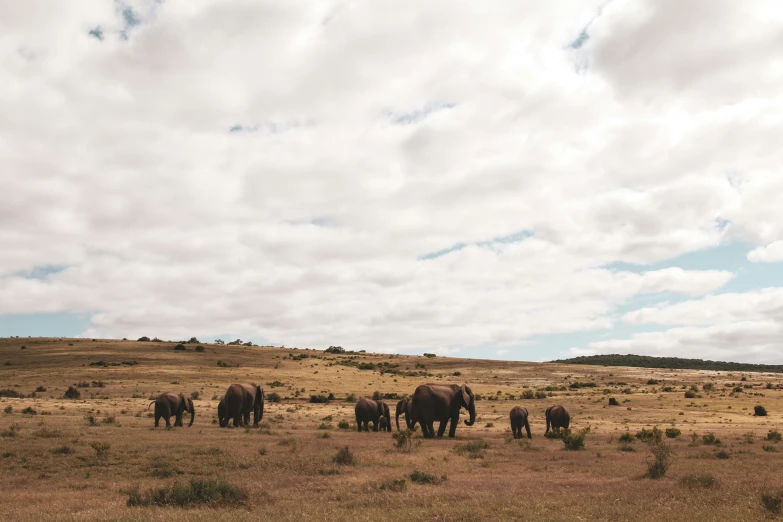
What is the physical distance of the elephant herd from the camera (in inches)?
1246

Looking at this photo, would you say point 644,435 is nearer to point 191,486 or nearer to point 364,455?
point 364,455

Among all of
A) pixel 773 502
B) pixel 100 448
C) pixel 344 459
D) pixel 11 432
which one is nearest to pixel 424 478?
pixel 344 459

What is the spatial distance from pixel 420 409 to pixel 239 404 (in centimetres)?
1011

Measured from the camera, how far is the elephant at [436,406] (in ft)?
106

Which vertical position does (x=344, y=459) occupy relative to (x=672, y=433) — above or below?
above

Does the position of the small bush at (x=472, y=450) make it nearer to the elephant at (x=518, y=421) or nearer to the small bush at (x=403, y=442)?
the small bush at (x=403, y=442)

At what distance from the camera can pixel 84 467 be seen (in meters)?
19.7

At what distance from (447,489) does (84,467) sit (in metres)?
12.0

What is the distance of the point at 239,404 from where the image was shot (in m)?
33.3

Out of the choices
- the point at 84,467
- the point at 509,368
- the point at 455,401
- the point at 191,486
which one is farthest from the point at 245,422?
the point at 509,368

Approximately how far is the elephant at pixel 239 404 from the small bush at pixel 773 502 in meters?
25.8

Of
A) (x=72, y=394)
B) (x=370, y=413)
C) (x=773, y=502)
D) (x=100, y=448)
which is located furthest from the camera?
(x=72, y=394)

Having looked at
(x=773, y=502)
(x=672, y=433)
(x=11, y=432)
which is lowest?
(x=672, y=433)

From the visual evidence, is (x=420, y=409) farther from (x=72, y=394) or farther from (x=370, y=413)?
(x=72, y=394)
